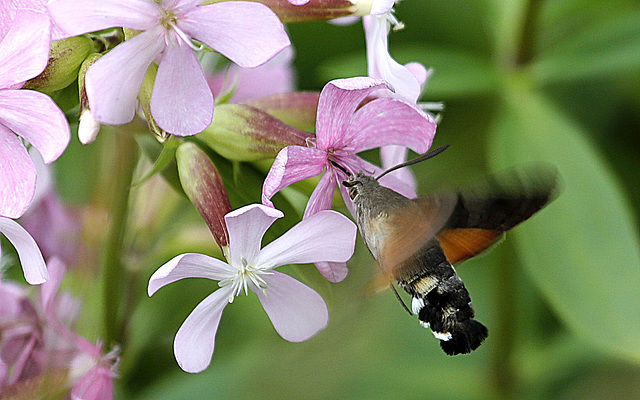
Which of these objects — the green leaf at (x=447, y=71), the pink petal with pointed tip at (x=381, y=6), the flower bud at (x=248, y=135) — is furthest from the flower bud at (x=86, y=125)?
the green leaf at (x=447, y=71)

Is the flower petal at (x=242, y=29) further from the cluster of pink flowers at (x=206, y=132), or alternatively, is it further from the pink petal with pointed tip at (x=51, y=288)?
the pink petal with pointed tip at (x=51, y=288)

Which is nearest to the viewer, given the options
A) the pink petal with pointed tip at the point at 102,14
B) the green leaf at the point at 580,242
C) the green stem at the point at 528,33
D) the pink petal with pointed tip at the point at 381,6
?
the pink petal with pointed tip at the point at 102,14

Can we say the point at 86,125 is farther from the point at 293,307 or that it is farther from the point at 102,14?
the point at 293,307

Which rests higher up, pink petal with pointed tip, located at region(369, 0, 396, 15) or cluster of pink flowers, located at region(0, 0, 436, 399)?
pink petal with pointed tip, located at region(369, 0, 396, 15)

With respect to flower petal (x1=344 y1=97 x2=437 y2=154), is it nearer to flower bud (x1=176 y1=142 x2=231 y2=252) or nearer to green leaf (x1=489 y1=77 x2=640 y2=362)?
flower bud (x1=176 y1=142 x2=231 y2=252)

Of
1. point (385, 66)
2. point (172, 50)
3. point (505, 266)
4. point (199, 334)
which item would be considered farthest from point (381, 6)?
point (505, 266)

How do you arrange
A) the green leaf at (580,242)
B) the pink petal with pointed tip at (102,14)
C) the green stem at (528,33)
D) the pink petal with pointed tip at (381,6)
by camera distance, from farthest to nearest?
the green stem at (528,33) → the green leaf at (580,242) → the pink petal with pointed tip at (381,6) → the pink petal with pointed tip at (102,14)

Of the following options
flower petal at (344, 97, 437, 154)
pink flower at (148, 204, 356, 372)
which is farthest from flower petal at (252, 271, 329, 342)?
flower petal at (344, 97, 437, 154)
